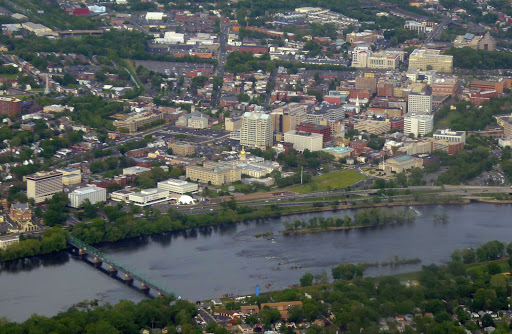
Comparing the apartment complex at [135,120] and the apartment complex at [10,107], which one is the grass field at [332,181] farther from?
the apartment complex at [10,107]

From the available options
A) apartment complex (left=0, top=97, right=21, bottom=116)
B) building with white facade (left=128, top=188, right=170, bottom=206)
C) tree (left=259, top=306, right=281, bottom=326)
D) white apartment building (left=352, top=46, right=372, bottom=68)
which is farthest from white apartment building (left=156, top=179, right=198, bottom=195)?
white apartment building (left=352, top=46, right=372, bottom=68)

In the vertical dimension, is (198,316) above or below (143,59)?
below

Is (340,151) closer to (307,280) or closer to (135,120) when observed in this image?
(135,120)

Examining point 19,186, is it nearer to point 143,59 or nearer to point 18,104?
point 18,104

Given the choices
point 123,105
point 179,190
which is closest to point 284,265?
point 179,190

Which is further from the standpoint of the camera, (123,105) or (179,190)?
(123,105)

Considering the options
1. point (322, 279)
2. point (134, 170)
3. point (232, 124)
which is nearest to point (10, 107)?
point (232, 124)
